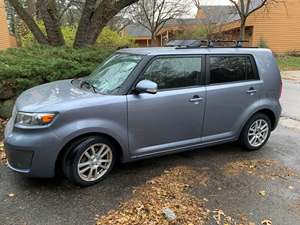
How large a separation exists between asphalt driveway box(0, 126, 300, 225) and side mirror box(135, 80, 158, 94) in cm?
112

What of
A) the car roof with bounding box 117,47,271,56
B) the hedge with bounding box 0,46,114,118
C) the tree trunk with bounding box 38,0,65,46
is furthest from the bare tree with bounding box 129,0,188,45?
the car roof with bounding box 117,47,271,56

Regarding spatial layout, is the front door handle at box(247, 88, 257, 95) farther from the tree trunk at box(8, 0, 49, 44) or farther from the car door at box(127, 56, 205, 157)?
the tree trunk at box(8, 0, 49, 44)

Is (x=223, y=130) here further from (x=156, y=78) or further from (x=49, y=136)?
(x=49, y=136)

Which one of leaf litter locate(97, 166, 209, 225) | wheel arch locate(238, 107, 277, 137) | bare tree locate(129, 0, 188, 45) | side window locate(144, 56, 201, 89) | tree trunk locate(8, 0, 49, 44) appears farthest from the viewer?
bare tree locate(129, 0, 188, 45)

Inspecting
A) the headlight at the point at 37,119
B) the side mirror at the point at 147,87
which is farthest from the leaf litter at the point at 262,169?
the headlight at the point at 37,119

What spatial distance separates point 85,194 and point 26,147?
2.76 feet

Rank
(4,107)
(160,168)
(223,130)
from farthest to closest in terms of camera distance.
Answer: (4,107)
(223,130)
(160,168)

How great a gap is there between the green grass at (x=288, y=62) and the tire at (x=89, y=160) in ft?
61.6

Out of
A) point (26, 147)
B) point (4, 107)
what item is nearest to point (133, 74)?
point (26, 147)

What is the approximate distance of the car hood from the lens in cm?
355

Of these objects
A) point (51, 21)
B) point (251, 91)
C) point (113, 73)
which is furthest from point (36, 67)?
point (251, 91)

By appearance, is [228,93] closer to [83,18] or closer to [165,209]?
[165,209]

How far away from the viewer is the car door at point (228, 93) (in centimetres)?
448

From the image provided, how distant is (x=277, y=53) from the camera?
25.8 meters
